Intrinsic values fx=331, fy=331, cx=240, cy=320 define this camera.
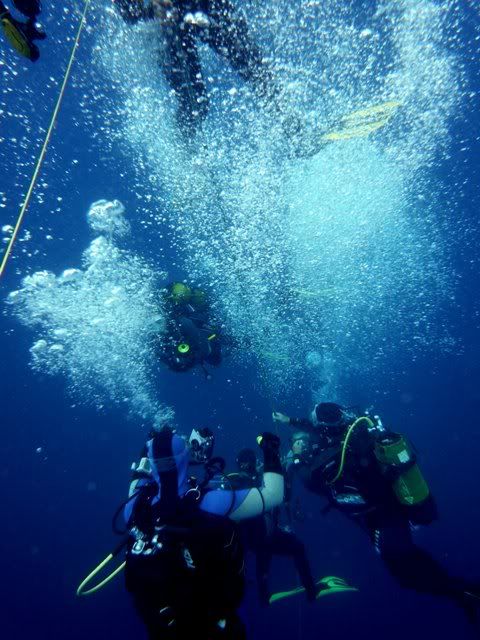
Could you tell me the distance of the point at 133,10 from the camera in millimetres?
4402

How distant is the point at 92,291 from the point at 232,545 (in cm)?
1324

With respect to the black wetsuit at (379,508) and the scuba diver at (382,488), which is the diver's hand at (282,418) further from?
the black wetsuit at (379,508)

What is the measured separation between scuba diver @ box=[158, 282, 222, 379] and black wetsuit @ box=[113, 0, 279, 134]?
152 inches

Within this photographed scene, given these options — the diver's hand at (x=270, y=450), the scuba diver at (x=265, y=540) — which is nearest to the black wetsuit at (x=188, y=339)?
the scuba diver at (x=265, y=540)

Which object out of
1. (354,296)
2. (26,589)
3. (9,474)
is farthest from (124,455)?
(354,296)

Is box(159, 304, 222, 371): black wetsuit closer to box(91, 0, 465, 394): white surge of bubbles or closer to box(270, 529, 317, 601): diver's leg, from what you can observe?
box(91, 0, 465, 394): white surge of bubbles

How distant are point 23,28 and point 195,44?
3132 mm

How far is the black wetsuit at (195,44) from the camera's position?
14.6 ft

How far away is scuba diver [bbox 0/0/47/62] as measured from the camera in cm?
228

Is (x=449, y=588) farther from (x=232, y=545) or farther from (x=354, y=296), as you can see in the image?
(x=354, y=296)

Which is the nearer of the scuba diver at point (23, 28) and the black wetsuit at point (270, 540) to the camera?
the scuba diver at point (23, 28)

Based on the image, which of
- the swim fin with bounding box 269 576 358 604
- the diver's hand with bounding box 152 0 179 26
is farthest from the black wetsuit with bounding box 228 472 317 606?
the diver's hand with bounding box 152 0 179 26

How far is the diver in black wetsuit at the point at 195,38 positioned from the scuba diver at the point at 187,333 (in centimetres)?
382

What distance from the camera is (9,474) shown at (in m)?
45.9
